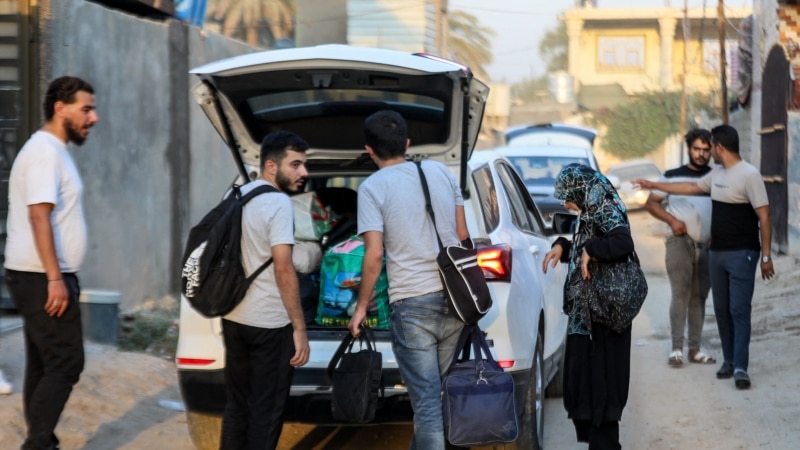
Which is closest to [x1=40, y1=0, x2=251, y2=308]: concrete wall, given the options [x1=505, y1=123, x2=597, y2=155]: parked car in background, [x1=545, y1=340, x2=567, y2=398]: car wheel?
[x1=545, y1=340, x2=567, y2=398]: car wheel

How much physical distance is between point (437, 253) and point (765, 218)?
3.62 metres

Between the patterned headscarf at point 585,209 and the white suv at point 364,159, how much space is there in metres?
0.30

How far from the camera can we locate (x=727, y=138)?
316 inches

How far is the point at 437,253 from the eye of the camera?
5090mm

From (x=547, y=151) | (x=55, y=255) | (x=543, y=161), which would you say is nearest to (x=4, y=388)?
(x=55, y=255)

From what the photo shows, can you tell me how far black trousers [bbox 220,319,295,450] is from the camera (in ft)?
16.7

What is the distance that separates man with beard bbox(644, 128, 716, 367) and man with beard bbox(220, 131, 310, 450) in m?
4.23

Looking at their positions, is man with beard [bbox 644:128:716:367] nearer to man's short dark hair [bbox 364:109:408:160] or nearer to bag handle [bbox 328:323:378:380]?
bag handle [bbox 328:323:378:380]

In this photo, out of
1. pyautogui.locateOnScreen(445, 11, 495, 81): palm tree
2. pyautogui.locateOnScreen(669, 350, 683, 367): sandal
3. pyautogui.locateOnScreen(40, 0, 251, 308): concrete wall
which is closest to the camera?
pyautogui.locateOnScreen(669, 350, 683, 367): sandal

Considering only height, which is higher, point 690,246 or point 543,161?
point 543,161

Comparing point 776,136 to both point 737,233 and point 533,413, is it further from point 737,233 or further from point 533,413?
point 533,413

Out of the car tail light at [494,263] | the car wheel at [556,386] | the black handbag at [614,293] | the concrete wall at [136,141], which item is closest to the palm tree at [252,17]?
the concrete wall at [136,141]

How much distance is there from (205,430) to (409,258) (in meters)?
1.75

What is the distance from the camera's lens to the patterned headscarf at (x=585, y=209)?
5.54 metres
